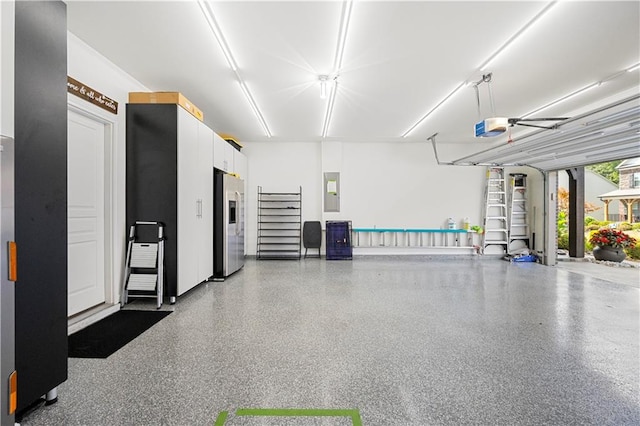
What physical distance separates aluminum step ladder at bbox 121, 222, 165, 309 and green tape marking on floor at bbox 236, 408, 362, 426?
2273mm

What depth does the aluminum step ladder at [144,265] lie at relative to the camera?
334cm

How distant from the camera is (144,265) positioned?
334cm

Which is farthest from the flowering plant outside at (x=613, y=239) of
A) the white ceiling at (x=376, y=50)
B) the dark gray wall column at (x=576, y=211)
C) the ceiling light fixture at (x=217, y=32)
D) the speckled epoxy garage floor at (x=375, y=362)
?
the ceiling light fixture at (x=217, y=32)

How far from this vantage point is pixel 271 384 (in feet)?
6.04

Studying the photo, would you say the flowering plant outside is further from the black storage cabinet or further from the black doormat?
the black doormat

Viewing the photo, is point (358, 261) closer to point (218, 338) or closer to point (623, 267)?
point (218, 338)

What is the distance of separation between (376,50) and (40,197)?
3038mm

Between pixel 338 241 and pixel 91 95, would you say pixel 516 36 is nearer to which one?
pixel 91 95

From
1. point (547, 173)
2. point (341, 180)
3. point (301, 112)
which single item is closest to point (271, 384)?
point (301, 112)

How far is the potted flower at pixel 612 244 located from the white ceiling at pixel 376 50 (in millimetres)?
3771

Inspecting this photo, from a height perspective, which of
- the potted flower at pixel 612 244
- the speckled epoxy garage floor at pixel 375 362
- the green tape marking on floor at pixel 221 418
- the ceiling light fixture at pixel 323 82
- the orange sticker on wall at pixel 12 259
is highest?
the ceiling light fixture at pixel 323 82

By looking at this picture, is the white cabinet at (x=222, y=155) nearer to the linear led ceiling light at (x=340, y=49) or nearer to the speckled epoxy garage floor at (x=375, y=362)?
the linear led ceiling light at (x=340, y=49)

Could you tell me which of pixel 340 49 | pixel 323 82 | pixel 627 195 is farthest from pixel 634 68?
pixel 627 195

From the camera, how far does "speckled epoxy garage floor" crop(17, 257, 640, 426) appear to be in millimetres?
1592
